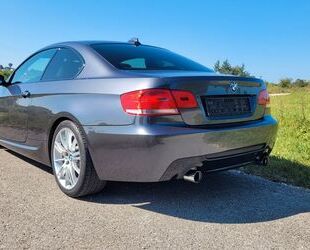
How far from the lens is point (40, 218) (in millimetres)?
3773

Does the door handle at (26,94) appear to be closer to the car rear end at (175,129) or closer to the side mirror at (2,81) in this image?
the side mirror at (2,81)

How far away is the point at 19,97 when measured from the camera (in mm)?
5340

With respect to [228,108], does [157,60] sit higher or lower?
higher

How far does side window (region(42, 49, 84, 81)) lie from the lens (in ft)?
15.0

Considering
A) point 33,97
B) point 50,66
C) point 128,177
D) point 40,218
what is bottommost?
point 40,218

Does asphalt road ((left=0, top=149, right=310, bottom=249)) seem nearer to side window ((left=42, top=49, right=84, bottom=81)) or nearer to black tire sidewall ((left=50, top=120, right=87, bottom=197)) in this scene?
black tire sidewall ((left=50, top=120, right=87, bottom=197))

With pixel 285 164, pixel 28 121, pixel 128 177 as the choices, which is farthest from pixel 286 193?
pixel 28 121

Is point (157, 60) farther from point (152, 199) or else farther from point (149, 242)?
point (149, 242)

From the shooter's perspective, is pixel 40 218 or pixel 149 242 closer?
pixel 149 242

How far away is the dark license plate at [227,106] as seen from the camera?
3.87 metres

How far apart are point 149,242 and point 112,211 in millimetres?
778

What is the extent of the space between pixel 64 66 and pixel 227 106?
1.85 meters

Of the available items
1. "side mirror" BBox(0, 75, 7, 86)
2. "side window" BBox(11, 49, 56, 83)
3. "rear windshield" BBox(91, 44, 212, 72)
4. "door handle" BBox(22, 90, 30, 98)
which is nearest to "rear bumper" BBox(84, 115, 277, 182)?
"rear windshield" BBox(91, 44, 212, 72)

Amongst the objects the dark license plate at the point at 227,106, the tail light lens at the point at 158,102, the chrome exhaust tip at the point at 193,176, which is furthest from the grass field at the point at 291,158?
the tail light lens at the point at 158,102
